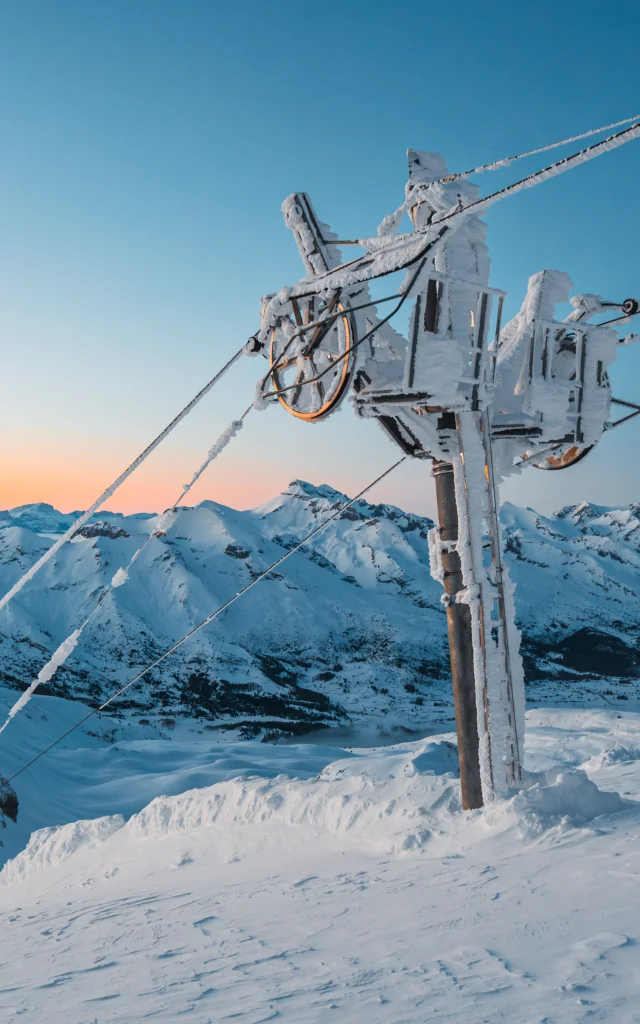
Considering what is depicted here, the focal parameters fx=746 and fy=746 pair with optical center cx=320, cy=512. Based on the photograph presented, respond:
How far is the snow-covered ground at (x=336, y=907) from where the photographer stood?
434 centimetres

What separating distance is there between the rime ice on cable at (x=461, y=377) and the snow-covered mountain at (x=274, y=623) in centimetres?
5841

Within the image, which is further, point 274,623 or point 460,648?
point 274,623

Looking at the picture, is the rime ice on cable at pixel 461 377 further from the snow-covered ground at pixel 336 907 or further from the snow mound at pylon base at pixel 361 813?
the snow-covered ground at pixel 336 907

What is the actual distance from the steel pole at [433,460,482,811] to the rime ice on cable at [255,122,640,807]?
0.6 inches

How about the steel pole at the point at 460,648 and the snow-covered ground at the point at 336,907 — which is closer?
the snow-covered ground at the point at 336,907

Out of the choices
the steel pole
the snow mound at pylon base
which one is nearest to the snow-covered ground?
the snow mound at pylon base

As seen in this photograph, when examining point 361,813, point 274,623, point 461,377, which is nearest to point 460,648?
point 361,813

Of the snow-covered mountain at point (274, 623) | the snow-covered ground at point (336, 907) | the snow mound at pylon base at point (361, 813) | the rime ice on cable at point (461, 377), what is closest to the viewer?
the snow-covered ground at point (336, 907)

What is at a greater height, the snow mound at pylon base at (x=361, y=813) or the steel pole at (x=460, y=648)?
the steel pole at (x=460, y=648)

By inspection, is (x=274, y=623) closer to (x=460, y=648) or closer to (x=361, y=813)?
(x=361, y=813)

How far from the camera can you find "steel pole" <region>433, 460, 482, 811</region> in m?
8.36

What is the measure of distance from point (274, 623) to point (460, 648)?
9866 cm

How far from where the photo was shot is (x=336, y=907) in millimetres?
6426

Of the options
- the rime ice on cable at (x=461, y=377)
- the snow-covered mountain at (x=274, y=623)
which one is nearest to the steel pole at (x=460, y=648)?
the rime ice on cable at (x=461, y=377)
